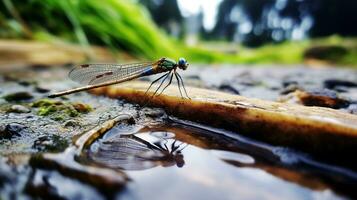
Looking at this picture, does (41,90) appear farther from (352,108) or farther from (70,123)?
(352,108)

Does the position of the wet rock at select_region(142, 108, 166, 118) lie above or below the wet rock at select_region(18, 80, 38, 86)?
below

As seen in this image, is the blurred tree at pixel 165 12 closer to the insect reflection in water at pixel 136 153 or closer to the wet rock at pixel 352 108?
the wet rock at pixel 352 108

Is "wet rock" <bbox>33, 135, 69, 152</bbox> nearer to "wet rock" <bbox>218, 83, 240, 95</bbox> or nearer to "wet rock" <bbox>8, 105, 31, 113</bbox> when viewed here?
"wet rock" <bbox>8, 105, 31, 113</bbox>

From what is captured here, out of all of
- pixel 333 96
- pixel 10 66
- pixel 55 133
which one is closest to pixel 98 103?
pixel 55 133

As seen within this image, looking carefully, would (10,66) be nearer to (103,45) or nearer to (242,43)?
(103,45)

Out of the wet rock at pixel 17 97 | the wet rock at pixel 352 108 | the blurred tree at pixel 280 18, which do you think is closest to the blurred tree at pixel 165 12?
the blurred tree at pixel 280 18

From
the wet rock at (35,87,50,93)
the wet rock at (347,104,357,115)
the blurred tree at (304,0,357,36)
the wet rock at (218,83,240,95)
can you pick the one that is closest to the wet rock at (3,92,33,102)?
the wet rock at (35,87,50,93)

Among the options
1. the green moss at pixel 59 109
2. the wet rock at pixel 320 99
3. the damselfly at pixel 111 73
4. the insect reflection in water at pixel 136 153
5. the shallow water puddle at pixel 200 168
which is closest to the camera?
the shallow water puddle at pixel 200 168
